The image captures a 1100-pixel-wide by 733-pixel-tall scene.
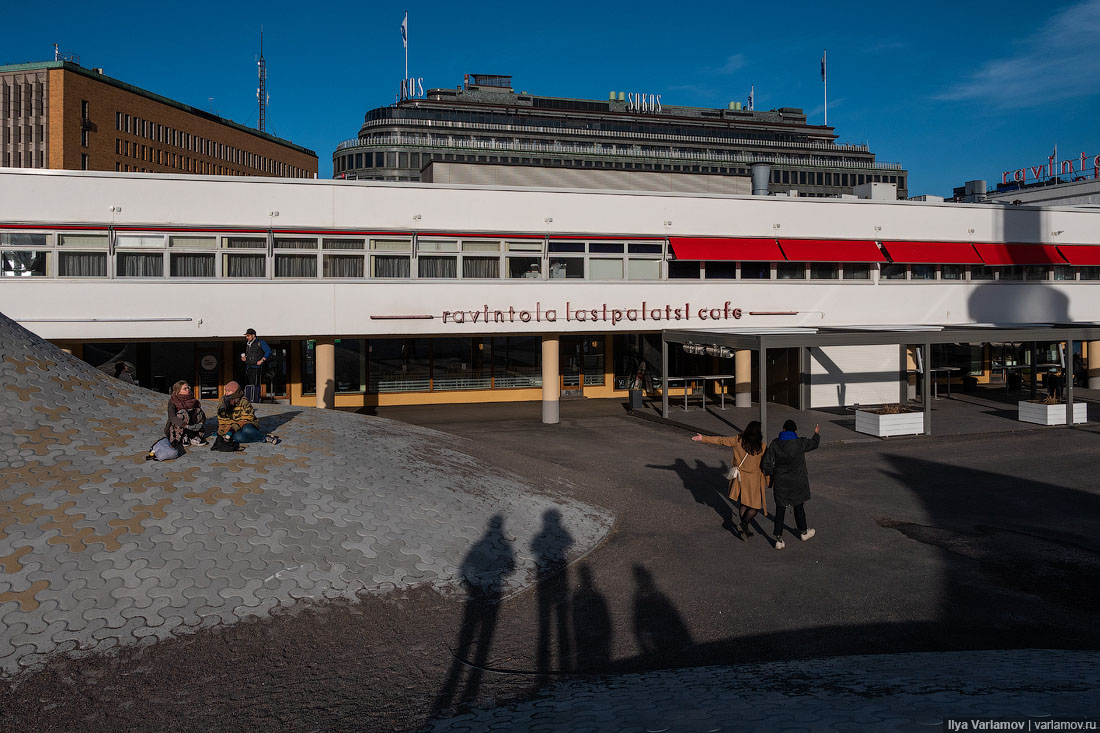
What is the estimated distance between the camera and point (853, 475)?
14.9 meters

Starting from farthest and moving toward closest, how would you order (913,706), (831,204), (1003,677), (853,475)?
1. (831,204)
2. (853,475)
3. (1003,677)
4. (913,706)

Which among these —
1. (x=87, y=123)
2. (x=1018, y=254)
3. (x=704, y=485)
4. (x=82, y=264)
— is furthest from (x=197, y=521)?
(x=87, y=123)

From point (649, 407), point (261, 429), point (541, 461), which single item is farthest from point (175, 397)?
point (649, 407)

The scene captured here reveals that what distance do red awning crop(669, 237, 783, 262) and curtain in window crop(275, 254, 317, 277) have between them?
10.1 meters

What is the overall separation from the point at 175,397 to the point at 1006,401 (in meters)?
24.9

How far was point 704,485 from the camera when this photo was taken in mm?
14117

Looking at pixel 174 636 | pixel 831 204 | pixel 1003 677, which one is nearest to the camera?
pixel 1003 677

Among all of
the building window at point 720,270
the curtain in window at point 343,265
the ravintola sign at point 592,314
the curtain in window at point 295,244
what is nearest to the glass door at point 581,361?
the ravintola sign at point 592,314

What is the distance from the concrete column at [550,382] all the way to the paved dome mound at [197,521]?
9.19 m

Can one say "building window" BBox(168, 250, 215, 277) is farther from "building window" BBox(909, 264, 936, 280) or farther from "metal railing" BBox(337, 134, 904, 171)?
"metal railing" BBox(337, 134, 904, 171)

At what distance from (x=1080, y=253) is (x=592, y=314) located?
1799cm

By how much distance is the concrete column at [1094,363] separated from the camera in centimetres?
2841

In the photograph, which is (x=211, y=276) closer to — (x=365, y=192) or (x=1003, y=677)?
(x=365, y=192)

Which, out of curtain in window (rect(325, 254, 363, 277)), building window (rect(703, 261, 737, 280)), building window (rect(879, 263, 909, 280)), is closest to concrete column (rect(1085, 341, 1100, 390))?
building window (rect(879, 263, 909, 280))
